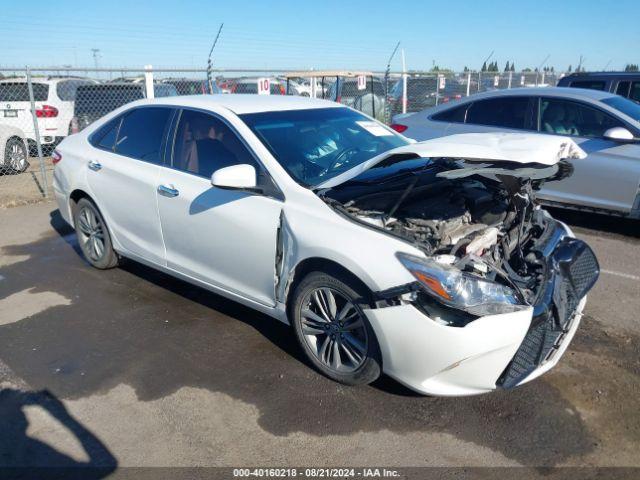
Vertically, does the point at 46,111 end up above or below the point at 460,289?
below

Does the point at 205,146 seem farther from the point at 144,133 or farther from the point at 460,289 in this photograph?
the point at 460,289

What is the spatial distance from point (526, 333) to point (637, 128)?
438 cm

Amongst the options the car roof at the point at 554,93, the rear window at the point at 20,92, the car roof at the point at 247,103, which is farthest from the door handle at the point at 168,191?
the rear window at the point at 20,92

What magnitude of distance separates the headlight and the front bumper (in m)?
0.06

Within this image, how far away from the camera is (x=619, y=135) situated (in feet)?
19.4

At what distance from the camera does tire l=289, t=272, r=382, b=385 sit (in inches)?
124

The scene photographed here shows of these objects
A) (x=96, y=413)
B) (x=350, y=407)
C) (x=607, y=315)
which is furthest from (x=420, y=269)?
(x=607, y=315)

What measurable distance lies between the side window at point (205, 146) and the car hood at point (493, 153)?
2.55 feet

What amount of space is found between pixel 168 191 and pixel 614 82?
9115mm

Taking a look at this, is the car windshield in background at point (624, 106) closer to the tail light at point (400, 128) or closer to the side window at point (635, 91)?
the tail light at point (400, 128)

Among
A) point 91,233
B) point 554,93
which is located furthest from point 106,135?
point 554,93

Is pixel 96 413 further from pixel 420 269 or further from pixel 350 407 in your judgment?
pixel 420 269

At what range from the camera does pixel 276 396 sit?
335 cm

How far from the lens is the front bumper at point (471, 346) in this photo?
9.12 feet
